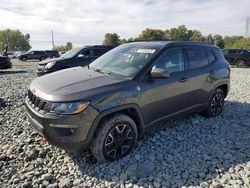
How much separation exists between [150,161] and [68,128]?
1369 millimetres

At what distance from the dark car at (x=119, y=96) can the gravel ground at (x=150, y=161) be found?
340mm

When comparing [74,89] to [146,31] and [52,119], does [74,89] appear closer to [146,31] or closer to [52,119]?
[52,119]

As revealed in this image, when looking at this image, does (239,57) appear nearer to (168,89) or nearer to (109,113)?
(168,89)

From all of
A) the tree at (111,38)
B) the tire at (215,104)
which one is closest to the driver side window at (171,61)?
the tire at (215,104)

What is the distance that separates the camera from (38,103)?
3.11 m

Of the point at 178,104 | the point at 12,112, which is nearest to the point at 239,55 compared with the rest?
the point at 178,104

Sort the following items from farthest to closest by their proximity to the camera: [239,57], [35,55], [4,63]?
[35,55] → [239,57] → [4,63]

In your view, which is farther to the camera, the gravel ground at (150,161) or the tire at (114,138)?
the tire at (114,138)

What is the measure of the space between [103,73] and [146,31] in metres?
74.4

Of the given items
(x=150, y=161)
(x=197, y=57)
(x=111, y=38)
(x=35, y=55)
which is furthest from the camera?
(x=111, y=38)

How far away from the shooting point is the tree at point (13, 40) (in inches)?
3821

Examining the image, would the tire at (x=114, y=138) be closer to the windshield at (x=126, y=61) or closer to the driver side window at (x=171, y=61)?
the windshield at (x=126, y=61)

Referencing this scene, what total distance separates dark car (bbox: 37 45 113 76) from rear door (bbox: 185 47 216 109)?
5.95 metres

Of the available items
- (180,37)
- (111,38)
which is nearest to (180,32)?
(180,37)
